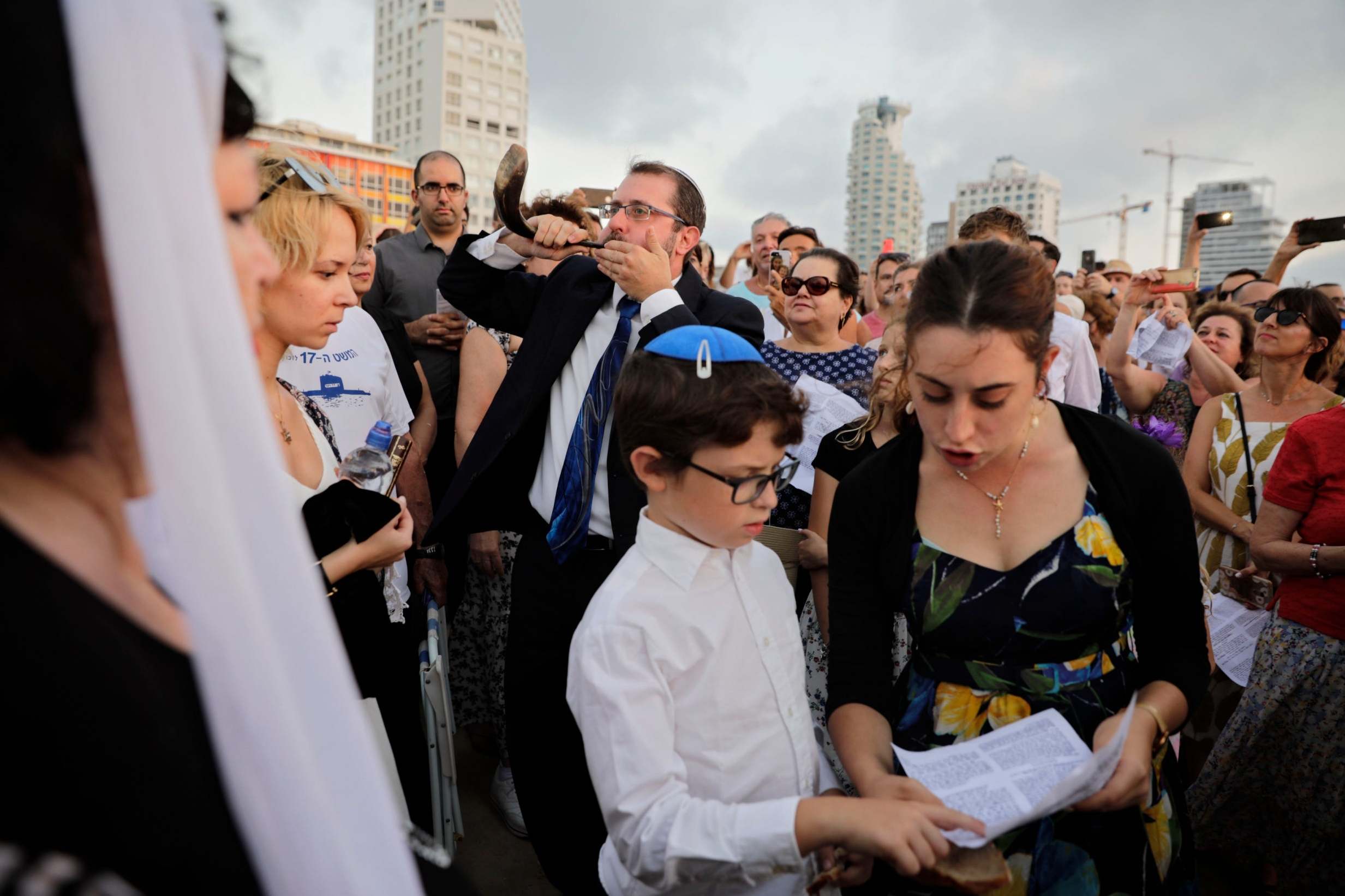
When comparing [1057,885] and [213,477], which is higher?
[213,477]

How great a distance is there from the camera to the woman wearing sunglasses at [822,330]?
373cm

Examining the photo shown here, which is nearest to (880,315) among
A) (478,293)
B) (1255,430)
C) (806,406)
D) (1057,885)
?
(1255,430)

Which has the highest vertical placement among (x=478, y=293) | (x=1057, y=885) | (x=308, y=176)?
(x=308, y=176)

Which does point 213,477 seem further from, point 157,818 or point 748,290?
point 748,290

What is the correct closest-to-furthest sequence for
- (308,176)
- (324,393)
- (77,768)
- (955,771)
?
1. (77,768)
2. (955,771)
3. (308,176)
4. (324,393)

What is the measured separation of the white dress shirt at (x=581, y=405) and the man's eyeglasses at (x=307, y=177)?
92 cm

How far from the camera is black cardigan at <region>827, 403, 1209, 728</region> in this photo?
1789 mm

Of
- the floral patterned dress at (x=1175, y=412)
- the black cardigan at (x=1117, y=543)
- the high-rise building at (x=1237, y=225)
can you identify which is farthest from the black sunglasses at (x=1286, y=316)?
the high-rise building at (x=1237, y=225)

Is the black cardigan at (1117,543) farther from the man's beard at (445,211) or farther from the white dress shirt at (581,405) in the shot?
the man's beard at (445,211)

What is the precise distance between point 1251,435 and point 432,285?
421 centimetres

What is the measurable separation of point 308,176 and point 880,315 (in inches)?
221

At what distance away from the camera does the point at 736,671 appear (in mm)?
1672

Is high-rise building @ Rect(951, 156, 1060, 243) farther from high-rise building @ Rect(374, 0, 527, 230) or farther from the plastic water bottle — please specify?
high-rise building @ Rect(374, 0, 527, 230)

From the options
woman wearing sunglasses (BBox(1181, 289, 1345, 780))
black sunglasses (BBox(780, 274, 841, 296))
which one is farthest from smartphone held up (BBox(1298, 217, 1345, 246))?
black sunglasses (BBox(780, 274, 841, 296))
